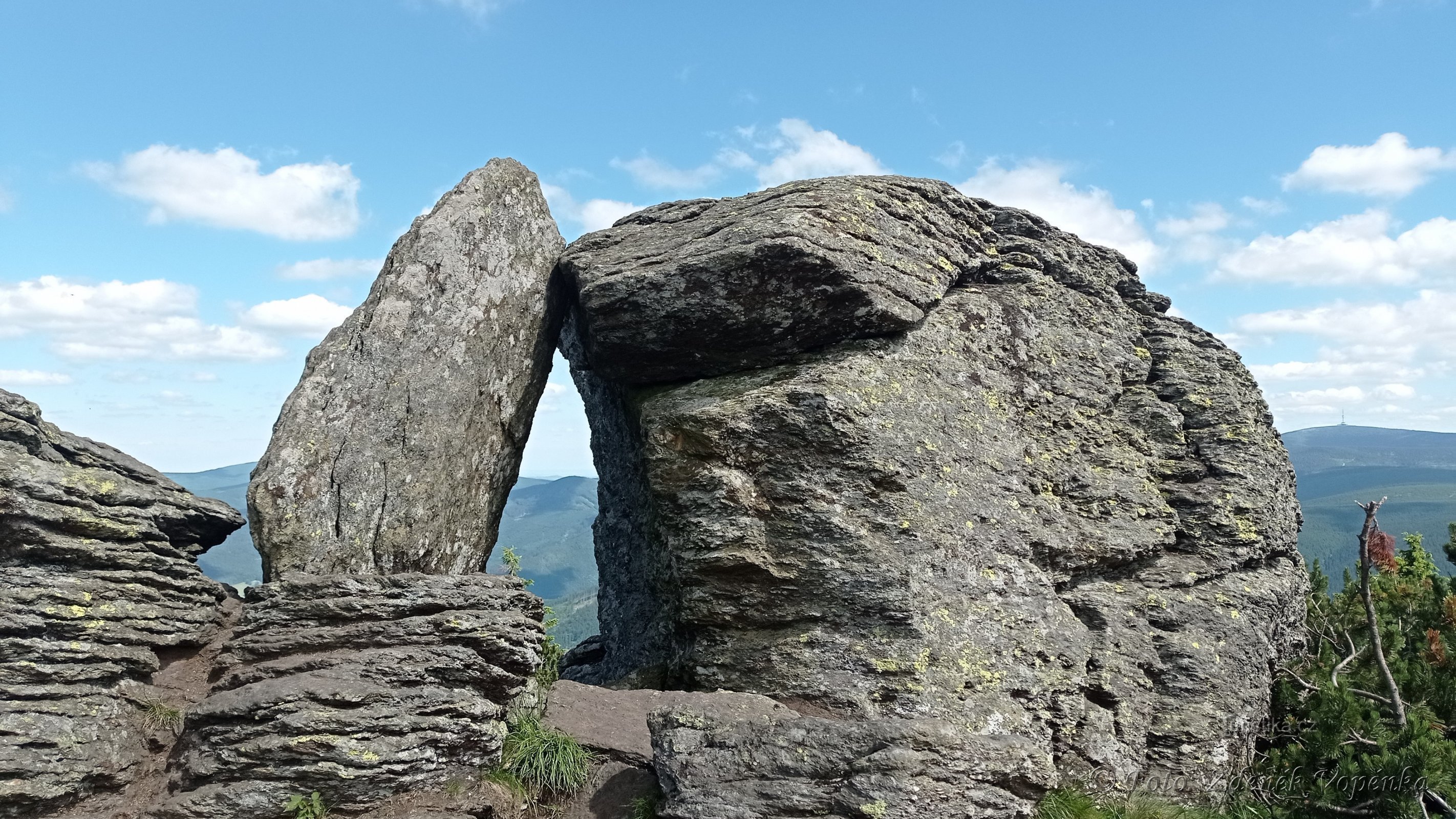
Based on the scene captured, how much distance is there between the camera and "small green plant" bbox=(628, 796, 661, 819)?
10844 millimetres

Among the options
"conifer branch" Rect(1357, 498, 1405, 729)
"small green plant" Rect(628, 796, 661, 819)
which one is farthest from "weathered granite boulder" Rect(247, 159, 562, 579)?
"conifer branch" Rect(1357, 498, 1405, 729)

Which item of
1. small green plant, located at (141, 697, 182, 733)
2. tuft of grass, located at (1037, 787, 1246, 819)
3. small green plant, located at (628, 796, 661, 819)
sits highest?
small green plant, located at (141, 697, 182, 733)

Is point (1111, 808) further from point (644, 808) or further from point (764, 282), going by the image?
point (764, 282)

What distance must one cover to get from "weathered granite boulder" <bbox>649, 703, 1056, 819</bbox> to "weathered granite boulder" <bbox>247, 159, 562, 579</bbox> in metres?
5.90

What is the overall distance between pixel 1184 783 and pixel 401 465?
41.7 feet

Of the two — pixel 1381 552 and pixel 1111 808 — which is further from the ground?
pixel 1381 552

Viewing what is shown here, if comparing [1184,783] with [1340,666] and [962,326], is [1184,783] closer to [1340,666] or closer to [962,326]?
[1340,666]

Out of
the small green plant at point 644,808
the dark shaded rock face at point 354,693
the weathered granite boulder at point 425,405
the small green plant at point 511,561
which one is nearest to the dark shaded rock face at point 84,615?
the dark shaded rock face at point 354,693

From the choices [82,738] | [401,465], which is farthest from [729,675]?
[82,738]

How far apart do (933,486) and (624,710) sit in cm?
556

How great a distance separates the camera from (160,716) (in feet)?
37.3

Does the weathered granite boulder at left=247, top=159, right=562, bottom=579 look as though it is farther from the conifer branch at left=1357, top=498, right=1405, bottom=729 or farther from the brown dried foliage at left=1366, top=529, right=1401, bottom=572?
the brown dried foliage at left=1366, top=529, right=1401, bottom=572

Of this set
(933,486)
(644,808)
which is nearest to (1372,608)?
(933,486)

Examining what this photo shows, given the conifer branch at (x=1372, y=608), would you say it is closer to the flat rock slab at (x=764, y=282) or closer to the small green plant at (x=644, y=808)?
the flat rock slab at (x=764, y=282)
